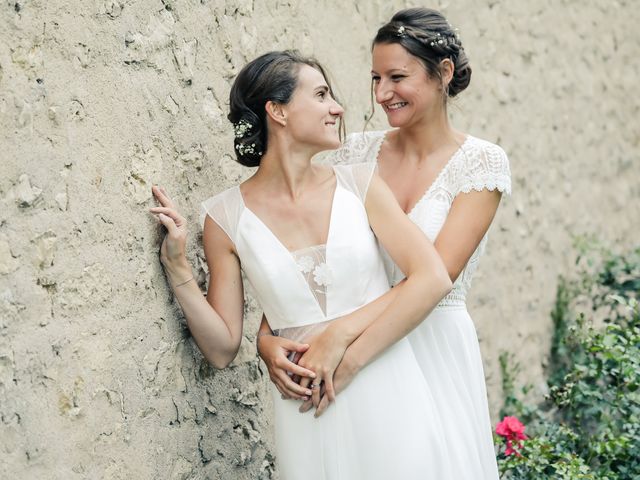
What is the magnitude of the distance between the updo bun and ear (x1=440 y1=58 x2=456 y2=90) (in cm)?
55

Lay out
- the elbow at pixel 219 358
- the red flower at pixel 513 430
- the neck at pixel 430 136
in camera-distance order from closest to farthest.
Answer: the elbow at pixel 219 358, the neck at pixel 430 136, the red flower at pixel 513 430

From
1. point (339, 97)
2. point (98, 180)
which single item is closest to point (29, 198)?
point (98, 180)

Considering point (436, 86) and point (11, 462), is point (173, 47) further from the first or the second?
point (11, 462)

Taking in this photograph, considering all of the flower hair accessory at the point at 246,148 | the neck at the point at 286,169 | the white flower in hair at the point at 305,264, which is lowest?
the white flower in hair at the point at 305,264

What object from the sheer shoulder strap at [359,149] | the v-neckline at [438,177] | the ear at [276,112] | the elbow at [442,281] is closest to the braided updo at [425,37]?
the v-neckline at [438,177]

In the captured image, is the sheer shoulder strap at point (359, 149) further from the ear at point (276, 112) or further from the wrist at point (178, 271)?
the wrist at point (178, 271)

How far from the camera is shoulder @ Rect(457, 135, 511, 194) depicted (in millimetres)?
3016

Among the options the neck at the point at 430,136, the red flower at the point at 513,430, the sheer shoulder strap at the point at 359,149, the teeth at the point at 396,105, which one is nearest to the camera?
the teeth at the point at 396,105

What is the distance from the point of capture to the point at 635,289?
19.0ft

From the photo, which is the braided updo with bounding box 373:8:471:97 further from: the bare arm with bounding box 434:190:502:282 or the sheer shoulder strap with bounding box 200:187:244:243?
the sheer shoulder strap with bounding box 200:187:244:243

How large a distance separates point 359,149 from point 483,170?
0.51 meters

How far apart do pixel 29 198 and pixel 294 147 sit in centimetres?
76

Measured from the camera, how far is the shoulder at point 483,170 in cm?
302

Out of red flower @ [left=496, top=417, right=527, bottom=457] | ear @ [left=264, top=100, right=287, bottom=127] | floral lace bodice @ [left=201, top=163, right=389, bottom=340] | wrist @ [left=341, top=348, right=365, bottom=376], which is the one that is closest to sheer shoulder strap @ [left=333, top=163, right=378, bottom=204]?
floral lace bodice @ [left=201, top=163, right=389, bottom=340]
